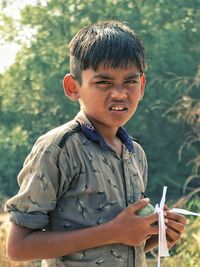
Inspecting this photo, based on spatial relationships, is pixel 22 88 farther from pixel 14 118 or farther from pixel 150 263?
pixel 150 263

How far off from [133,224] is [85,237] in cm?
13

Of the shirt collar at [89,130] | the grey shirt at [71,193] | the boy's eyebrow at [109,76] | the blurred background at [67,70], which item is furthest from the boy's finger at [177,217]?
the blurred background at [67,70]

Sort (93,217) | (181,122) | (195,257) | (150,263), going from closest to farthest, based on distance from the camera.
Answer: (93,217)
(195,257)
(150,263)
(181,122)

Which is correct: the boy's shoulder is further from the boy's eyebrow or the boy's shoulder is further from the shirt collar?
the boy's eyebrow

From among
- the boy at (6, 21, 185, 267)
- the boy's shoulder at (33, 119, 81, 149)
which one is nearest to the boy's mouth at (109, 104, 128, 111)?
the boy at (6, 21, 185, 267)

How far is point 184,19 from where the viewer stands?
12.6 m

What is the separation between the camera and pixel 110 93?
2.20 m

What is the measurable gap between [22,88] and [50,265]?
34.4 ft

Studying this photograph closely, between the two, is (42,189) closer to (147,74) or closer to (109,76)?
(109,76)

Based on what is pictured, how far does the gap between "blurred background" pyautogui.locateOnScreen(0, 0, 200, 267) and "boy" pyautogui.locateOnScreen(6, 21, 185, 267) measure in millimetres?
9660

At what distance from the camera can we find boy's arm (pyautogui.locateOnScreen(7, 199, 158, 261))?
2.11m

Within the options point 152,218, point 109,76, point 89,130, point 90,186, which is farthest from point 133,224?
point 109,76

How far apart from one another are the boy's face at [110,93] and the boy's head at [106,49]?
0.8 inches

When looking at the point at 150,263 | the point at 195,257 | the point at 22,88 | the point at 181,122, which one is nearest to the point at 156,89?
the point at 181,122
